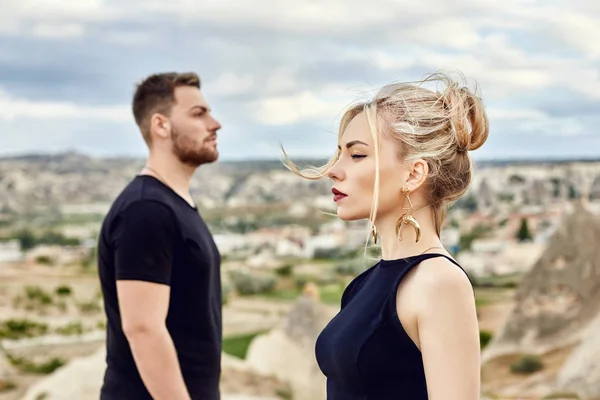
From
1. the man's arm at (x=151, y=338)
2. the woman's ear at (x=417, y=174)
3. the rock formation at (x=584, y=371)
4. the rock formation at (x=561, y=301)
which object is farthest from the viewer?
the rock formation at (x=561, y=301)

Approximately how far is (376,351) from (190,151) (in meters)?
→ 1.41

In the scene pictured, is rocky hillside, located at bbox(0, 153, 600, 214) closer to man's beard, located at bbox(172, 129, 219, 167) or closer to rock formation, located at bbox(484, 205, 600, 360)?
rock formation, located at bbox(484, 205, 600, 360)

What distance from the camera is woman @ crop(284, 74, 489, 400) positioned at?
1257 millimetres

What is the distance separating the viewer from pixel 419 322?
1284 millimetres

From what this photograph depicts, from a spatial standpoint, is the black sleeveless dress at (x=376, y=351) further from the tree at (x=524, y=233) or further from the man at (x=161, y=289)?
the tree at (x=524, y=233)

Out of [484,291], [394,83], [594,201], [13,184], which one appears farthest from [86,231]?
[394,83]

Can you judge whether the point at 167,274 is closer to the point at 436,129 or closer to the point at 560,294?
the point at 436,129

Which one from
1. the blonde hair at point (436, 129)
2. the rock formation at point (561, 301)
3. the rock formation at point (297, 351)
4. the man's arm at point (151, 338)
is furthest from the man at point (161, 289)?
the rock formation at point (561, 301)

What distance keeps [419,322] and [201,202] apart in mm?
11293

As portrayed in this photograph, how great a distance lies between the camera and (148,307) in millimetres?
2301

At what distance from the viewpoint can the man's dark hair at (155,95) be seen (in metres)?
2.69

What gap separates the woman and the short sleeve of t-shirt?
0.92m

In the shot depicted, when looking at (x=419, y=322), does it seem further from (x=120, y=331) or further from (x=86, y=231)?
(x=86, y=231)

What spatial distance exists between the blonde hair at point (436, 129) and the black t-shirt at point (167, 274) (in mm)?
1056
